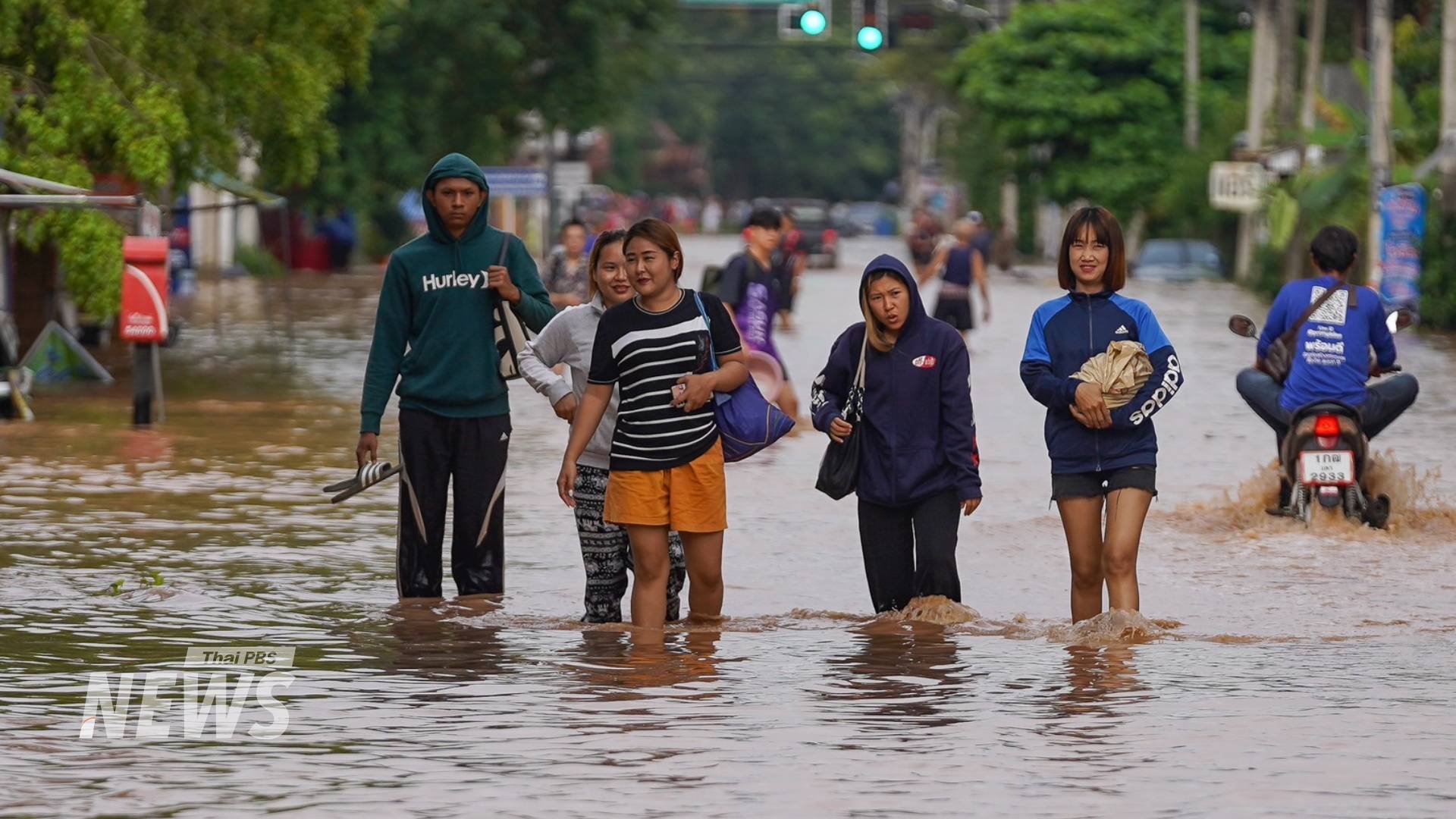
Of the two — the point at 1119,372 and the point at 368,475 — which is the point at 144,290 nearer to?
the point at 368,475

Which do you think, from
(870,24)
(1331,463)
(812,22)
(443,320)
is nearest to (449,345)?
(443,320)

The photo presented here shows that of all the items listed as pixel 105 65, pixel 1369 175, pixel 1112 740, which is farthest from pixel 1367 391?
pixel 1369 175

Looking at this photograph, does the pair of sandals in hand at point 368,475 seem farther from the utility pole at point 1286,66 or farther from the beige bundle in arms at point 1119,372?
the utility pole at point 1286,66

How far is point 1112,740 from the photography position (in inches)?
286

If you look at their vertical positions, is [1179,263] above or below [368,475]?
above

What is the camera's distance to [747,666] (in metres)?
8.70

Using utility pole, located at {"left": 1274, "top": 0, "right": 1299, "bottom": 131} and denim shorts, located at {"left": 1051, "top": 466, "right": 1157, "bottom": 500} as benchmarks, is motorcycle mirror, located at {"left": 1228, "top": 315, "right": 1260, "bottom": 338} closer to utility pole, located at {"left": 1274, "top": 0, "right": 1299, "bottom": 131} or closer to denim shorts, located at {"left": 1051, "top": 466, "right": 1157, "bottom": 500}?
denim shorts, located at {"left": 1051, "top": 466, "right": 1157, "bottom": 500}

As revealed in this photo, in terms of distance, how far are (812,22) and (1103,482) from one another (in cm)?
2311

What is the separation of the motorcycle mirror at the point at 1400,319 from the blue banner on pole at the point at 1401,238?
1936 cm

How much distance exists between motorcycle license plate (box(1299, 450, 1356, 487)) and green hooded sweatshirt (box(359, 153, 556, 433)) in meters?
4.55

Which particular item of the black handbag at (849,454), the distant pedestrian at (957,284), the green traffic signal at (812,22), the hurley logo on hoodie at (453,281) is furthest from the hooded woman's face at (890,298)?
the green traffic signal at (812,22)

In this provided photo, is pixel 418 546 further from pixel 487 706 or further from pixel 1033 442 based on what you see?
pixel 1033 442

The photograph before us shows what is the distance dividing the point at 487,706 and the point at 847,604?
2895 millimetres

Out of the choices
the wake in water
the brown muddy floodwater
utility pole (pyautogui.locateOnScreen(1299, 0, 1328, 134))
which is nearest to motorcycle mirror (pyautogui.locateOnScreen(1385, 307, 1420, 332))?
the wake in water
